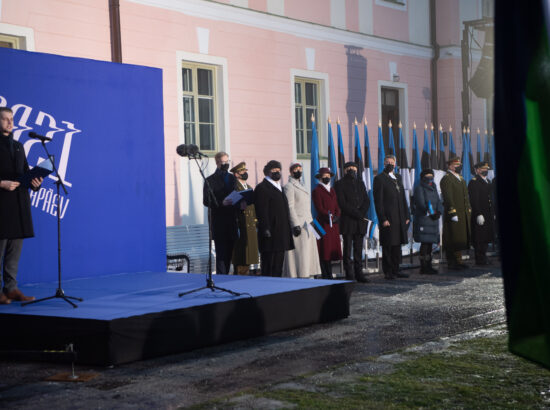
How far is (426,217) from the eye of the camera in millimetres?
13453

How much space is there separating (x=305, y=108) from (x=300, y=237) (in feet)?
15.6

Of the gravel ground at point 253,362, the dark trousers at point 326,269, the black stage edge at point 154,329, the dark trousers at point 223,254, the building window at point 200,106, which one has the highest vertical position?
the building window at point 200,106

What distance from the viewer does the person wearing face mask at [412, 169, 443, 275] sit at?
13.4 m

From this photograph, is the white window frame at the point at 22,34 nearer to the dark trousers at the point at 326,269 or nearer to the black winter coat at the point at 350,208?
the black winter coat at the point at 350,208

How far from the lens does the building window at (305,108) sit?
1577 cm

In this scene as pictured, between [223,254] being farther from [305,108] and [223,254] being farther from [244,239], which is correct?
[305,108]

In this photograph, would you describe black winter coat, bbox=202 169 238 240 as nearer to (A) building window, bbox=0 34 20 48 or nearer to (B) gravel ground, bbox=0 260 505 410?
(B) gravel ground, bbox=0 260 505 410

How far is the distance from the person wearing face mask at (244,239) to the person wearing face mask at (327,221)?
1.06 metres

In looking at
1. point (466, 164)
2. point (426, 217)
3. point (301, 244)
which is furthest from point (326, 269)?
point (466, 164)

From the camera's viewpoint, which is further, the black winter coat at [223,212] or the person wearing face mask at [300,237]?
the person wearing face mask at [300,237]

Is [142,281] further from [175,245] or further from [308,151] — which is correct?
[308,151]

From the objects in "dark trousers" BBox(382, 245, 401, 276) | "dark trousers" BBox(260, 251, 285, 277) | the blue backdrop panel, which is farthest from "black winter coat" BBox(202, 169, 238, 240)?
"dark trousers" BBox(382, 245, 401, 276)

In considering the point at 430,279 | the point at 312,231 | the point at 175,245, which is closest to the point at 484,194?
the point at 430,279

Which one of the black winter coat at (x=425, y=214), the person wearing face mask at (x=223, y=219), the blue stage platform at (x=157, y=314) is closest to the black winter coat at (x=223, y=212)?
the person wearing face mask at (x=223, y=219)
